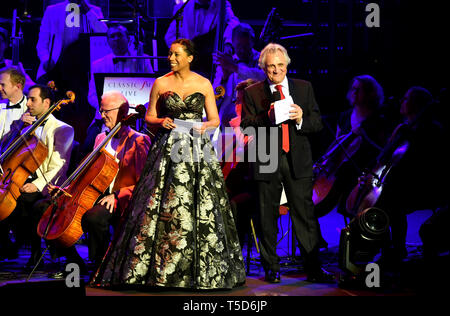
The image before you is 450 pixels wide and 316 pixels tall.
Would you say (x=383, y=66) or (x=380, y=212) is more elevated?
(x=383, y=66)

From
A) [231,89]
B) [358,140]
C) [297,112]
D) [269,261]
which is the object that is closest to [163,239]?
[269,261]

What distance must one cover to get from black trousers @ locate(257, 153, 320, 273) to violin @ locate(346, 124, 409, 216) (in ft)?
1.62

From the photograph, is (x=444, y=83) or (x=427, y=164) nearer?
(x=427, y=164)

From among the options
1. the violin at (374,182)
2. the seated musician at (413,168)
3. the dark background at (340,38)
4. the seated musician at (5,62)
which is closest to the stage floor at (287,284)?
the seated musician at (413,168)

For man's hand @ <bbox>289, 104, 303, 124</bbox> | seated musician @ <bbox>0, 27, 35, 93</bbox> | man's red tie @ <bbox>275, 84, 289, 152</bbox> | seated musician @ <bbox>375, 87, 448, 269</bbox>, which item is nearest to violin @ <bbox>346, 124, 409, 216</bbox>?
seated musician @ <bbox>375, 87, 448, 269</bbox>

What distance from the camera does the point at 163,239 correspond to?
369 cm

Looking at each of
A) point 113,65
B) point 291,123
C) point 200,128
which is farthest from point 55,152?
point 291,123

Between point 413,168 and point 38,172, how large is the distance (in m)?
3.03

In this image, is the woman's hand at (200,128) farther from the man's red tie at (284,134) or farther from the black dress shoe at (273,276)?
the black dress shoe at (273,276)

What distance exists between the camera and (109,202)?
4.21 metres

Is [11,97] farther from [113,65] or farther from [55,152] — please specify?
[113,65]

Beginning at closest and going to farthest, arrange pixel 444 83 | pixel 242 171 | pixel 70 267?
pixel 70 267 → pixel 242 171 → pixel 444 83
